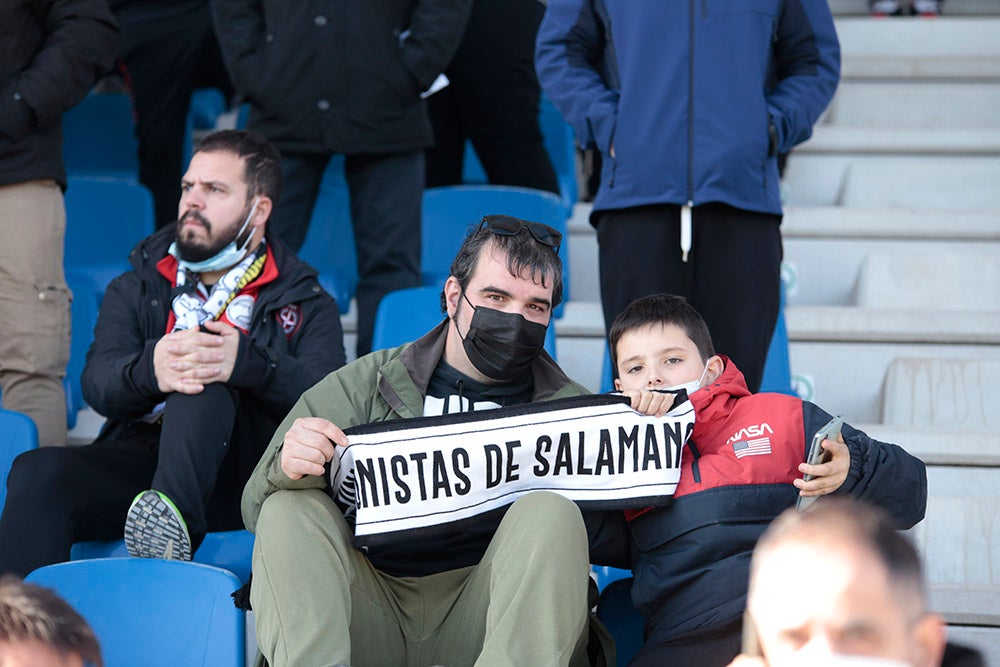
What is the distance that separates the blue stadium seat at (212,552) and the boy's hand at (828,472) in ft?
3.74

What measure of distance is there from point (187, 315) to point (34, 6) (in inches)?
43.0

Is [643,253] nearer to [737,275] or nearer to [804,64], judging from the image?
[737,275]

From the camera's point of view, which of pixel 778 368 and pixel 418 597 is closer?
pixel 418 597

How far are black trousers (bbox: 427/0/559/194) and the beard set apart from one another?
158cm

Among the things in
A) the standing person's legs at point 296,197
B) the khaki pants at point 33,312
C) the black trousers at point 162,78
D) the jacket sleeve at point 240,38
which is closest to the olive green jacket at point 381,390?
the khaki pants at point 33,312

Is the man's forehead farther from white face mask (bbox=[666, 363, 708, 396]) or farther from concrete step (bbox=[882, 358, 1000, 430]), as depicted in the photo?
concrete step (bbox=[882, 358, 1000, 430])

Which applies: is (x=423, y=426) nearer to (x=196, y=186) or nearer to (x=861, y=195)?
(x=196, y=186)

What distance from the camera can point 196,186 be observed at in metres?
2.99

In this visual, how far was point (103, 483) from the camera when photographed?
263cm

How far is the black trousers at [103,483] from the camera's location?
2.49 m

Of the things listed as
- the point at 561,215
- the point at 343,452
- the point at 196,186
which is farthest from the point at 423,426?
the point at 561,215

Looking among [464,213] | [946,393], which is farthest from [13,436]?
[946,393]

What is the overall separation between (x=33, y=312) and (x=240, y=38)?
3.26 ft

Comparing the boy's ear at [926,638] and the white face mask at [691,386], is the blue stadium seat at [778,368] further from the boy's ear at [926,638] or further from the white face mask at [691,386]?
the boy's ear at [926,638]
